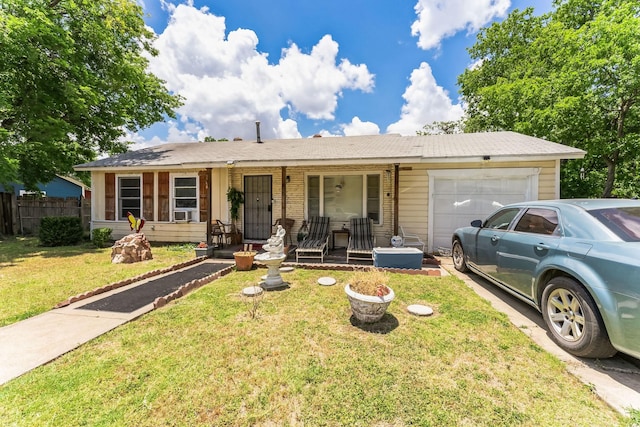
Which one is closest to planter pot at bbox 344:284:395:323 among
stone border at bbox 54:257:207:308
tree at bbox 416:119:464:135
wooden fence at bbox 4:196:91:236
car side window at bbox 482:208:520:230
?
car side window at bbox 482:208:520:230

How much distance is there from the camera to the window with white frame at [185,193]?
367 inches

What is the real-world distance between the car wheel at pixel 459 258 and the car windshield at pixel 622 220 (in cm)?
278

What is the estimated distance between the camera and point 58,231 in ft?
30.8

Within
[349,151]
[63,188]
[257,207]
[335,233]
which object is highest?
[349,151]

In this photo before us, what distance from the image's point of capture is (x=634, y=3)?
10281 mm

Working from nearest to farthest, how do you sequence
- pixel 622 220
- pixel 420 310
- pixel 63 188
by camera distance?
pixel 622 220
pixel 420 310
pixel 63 188

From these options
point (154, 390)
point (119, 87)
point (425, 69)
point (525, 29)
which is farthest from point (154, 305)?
point (525, 29)

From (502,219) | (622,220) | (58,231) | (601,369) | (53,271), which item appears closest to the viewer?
(601,369)

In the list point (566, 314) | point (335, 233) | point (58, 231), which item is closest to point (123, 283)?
point (335, 233)

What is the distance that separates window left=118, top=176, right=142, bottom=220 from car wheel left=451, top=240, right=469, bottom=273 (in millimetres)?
10688

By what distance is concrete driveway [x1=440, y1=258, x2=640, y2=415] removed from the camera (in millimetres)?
2154

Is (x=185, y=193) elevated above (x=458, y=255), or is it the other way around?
(x=185, y=193)

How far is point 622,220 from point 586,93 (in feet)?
39.4

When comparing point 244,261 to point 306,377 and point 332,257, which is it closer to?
point 332,257
